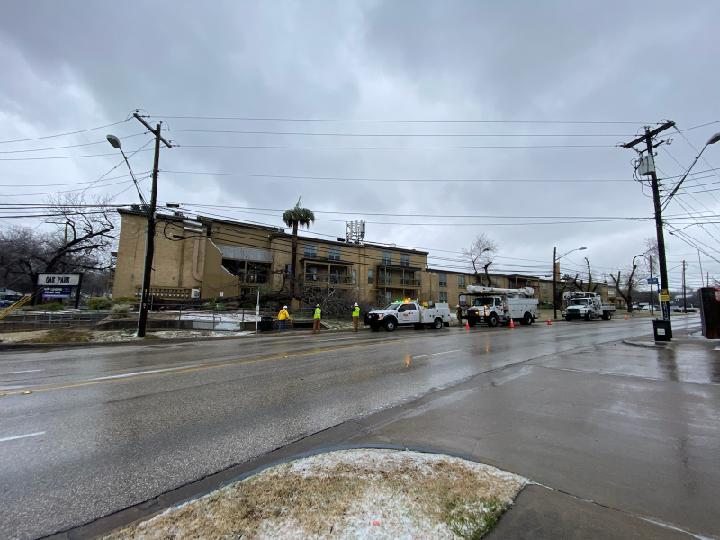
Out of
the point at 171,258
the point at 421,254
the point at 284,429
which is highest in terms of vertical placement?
the point at 421,254

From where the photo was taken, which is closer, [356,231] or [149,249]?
[149,249]

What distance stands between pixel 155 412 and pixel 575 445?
19.0 ft

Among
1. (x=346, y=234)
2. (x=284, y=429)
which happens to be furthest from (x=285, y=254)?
(x=284, y=429)

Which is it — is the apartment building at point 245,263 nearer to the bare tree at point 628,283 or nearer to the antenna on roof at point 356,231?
the antenna on roof at point 356,231

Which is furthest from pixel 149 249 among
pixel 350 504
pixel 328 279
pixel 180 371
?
pixel 328 279

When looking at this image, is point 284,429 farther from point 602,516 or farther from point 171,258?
point 171,258

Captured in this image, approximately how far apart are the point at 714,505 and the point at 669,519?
0.60 metres

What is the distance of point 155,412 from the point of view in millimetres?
5930

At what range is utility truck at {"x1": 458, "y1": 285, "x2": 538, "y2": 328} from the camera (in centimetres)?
3006

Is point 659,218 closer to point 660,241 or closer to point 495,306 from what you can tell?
point 660,241

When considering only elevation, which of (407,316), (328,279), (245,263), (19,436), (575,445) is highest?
(245,263)

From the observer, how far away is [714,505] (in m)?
3.22

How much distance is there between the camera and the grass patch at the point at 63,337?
57.4 feet

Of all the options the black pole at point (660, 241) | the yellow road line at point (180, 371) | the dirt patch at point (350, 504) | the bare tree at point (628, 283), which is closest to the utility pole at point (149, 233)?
the yellow road line at point (180, 371)
